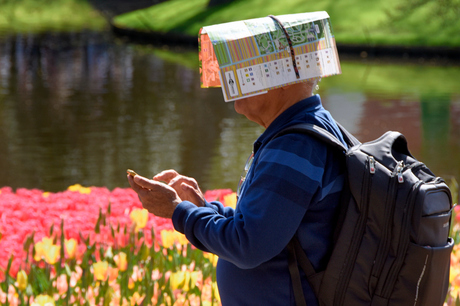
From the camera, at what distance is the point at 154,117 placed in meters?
10.2

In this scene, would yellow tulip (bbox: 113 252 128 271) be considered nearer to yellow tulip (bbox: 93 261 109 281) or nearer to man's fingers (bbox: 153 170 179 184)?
yellow tulip (bbox: 93 261 109 281)

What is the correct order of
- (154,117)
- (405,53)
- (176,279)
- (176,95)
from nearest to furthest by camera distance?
(176,279)
(154,117)
(176,95)
(405,53)

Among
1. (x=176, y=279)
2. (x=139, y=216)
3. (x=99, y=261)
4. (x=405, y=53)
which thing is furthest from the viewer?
(x=405, y=53)

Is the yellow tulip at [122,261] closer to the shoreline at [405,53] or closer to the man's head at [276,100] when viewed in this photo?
the man's head at [276,100]

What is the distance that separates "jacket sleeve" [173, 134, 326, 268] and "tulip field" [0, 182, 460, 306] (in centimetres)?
101

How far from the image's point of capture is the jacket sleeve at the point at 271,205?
5.37ft

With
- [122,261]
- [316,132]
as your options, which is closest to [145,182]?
[316,132]

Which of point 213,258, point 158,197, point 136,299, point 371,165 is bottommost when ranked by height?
point 136,299

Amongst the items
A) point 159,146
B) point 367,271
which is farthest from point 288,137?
point 159,146

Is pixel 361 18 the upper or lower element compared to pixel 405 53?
upper

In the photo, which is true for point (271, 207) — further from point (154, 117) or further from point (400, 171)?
point (154, 117)

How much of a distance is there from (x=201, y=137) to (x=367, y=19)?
15.6 meters

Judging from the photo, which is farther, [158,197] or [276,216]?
[158,197]

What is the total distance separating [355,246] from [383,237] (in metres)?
0.08
